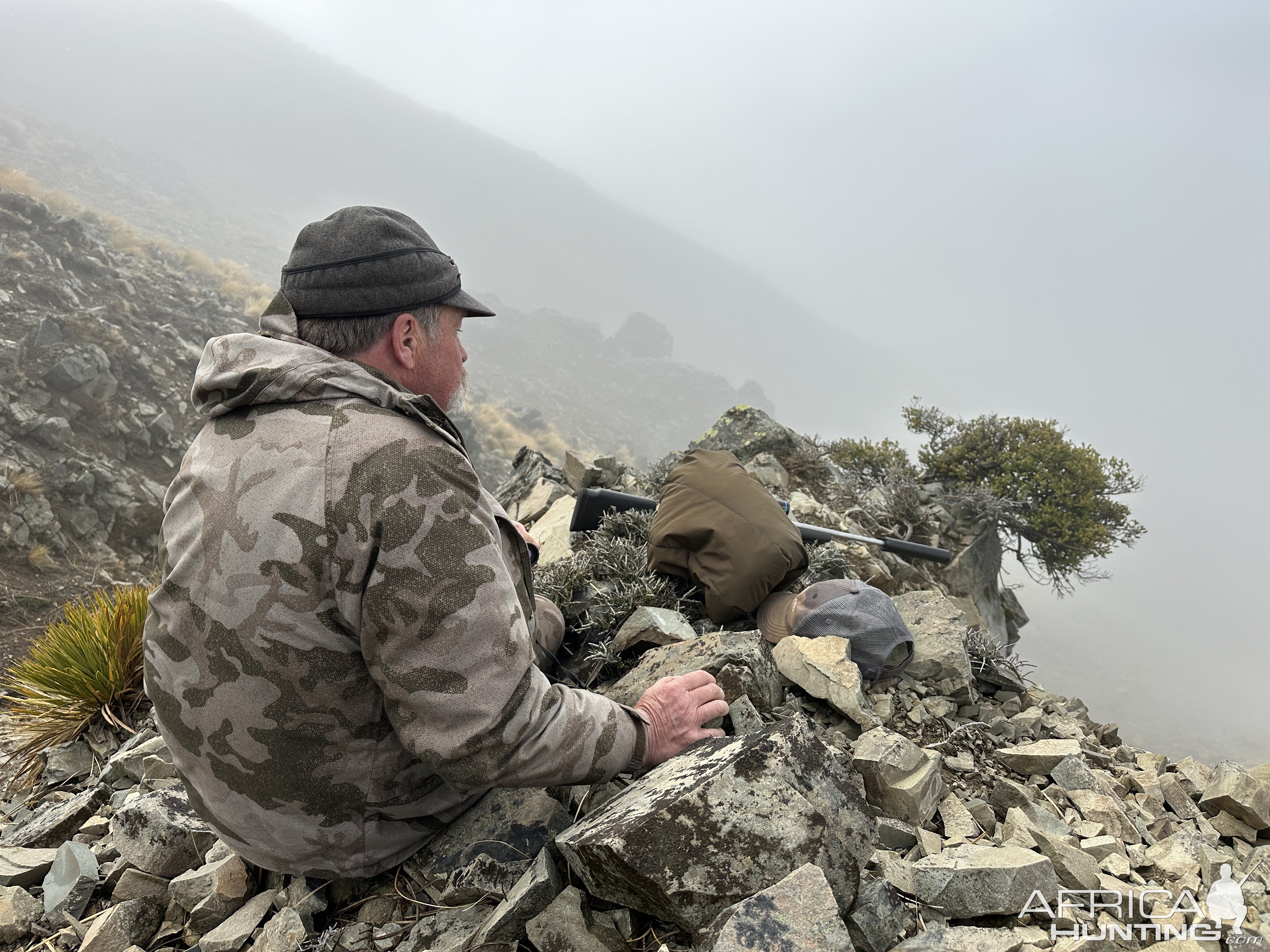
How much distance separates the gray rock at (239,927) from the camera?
2191 mm

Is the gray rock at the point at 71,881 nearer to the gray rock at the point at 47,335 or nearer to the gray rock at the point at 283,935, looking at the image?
the gray rock at the point at 283,935

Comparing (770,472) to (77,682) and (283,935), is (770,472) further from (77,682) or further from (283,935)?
(77,682)

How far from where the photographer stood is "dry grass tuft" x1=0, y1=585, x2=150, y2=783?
165 inches

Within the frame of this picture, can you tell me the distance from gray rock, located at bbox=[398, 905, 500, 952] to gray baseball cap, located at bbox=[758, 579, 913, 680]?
6.81ft

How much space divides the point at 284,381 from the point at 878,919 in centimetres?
233

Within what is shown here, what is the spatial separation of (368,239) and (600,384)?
83710 millimetres

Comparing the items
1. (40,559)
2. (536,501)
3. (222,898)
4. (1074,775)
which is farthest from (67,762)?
(40,559)

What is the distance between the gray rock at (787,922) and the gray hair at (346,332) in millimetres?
2046

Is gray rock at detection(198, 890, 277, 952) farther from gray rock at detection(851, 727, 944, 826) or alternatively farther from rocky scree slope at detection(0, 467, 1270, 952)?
gray rock at detection(851, 727, 944, 826)

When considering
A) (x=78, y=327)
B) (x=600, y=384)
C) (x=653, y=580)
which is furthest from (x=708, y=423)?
(x=653, y=580)

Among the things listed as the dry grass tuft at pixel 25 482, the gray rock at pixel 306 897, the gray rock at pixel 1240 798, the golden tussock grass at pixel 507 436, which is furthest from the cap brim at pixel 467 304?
the golden tussock grass at pixel 507 436

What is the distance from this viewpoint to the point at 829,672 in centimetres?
325

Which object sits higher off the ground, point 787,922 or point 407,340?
point 407,340

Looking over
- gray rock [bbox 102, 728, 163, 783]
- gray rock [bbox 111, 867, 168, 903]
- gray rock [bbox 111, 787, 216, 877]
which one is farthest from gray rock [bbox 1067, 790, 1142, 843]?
gray rock [bbox 102, 728, 163, 783]
